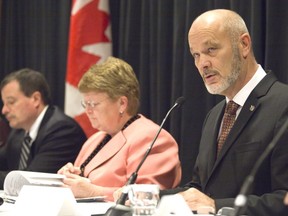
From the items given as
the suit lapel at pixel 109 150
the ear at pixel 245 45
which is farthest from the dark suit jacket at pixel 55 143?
the ear at pixel 245 45

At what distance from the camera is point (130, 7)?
4.96 meters

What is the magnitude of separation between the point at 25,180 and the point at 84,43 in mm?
1813

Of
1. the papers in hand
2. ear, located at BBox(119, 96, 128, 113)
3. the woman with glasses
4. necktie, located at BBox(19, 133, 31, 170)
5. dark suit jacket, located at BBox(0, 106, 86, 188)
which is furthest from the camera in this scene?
necktie, located at BBox(19, 133, 31, 170)

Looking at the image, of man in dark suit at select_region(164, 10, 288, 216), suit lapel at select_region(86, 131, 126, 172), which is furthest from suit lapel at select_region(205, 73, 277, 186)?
suit lapel at select_region(86, 131, 126, 172)

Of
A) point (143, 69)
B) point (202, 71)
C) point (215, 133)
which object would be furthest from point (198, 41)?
point (143, 69)

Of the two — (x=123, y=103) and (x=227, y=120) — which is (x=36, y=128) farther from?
(x=227, y=120)


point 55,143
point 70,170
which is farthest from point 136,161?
point 55,143

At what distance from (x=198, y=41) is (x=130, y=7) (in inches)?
72.1

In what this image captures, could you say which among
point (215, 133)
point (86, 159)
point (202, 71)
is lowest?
point (86, 159)

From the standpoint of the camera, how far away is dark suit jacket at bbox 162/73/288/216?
9.32 ft

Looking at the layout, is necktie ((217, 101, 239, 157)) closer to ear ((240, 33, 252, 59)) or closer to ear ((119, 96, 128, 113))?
ear ((240, 33, 252, 59))

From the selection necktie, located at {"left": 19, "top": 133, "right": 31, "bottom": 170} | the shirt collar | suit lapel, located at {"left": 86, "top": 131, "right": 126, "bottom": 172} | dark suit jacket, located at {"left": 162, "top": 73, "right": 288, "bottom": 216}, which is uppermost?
dark suit jacket, located at {"left": 162, "top": 73, "right": 288, "bottom": 216}

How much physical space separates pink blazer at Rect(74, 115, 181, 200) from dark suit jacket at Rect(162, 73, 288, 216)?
475mm

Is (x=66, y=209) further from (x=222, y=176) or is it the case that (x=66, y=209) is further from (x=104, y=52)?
(x=104, y=52)
